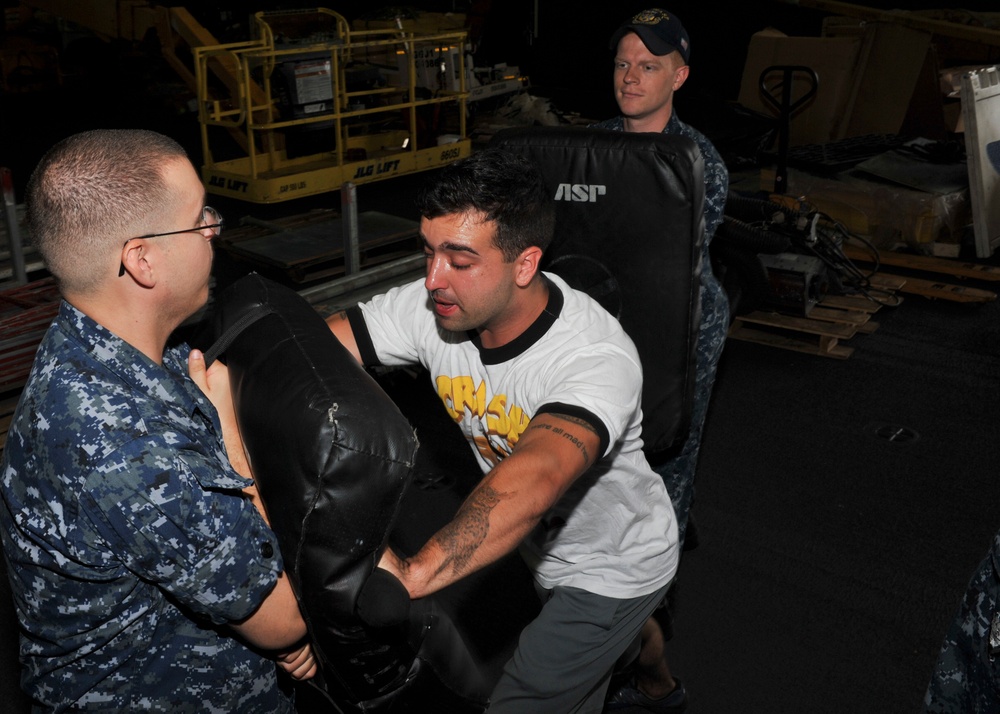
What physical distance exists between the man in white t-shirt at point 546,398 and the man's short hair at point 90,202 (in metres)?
0.79

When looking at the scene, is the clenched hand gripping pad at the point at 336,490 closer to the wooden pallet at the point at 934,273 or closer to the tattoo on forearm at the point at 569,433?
the tattoo on forearm at the point at 569,433

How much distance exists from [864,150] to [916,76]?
1.76 m

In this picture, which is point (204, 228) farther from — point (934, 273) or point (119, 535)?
point (934, 273)

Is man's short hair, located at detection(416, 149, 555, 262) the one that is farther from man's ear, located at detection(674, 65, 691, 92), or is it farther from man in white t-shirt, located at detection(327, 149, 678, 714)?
man's ear, located at detection(674, 65, 691, 92)

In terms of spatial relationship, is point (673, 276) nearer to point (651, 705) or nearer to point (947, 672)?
point (947, 672)

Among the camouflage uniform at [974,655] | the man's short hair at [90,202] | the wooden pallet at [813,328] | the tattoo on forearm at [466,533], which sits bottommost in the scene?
the wooden pallet at [813,328]

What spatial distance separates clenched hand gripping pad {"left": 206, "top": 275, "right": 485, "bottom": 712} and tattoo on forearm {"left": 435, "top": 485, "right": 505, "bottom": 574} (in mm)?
167

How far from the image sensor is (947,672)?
2162mm

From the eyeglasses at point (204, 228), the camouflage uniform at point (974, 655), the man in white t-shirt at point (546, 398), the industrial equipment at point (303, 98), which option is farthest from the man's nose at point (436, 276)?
the industrial equipment at point (303, 98)

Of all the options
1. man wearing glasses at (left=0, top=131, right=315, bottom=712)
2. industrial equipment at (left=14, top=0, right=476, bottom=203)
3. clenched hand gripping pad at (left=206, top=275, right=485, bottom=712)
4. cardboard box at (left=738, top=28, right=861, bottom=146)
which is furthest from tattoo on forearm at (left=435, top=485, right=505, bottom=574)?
cardboard box at (left=738, top=28, right=861, bottom=146)

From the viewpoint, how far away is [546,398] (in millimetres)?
2174

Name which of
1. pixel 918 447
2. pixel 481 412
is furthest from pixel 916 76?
pixel 481 412

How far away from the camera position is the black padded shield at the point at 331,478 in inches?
63.0

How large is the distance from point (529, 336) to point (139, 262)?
1.03 meters
